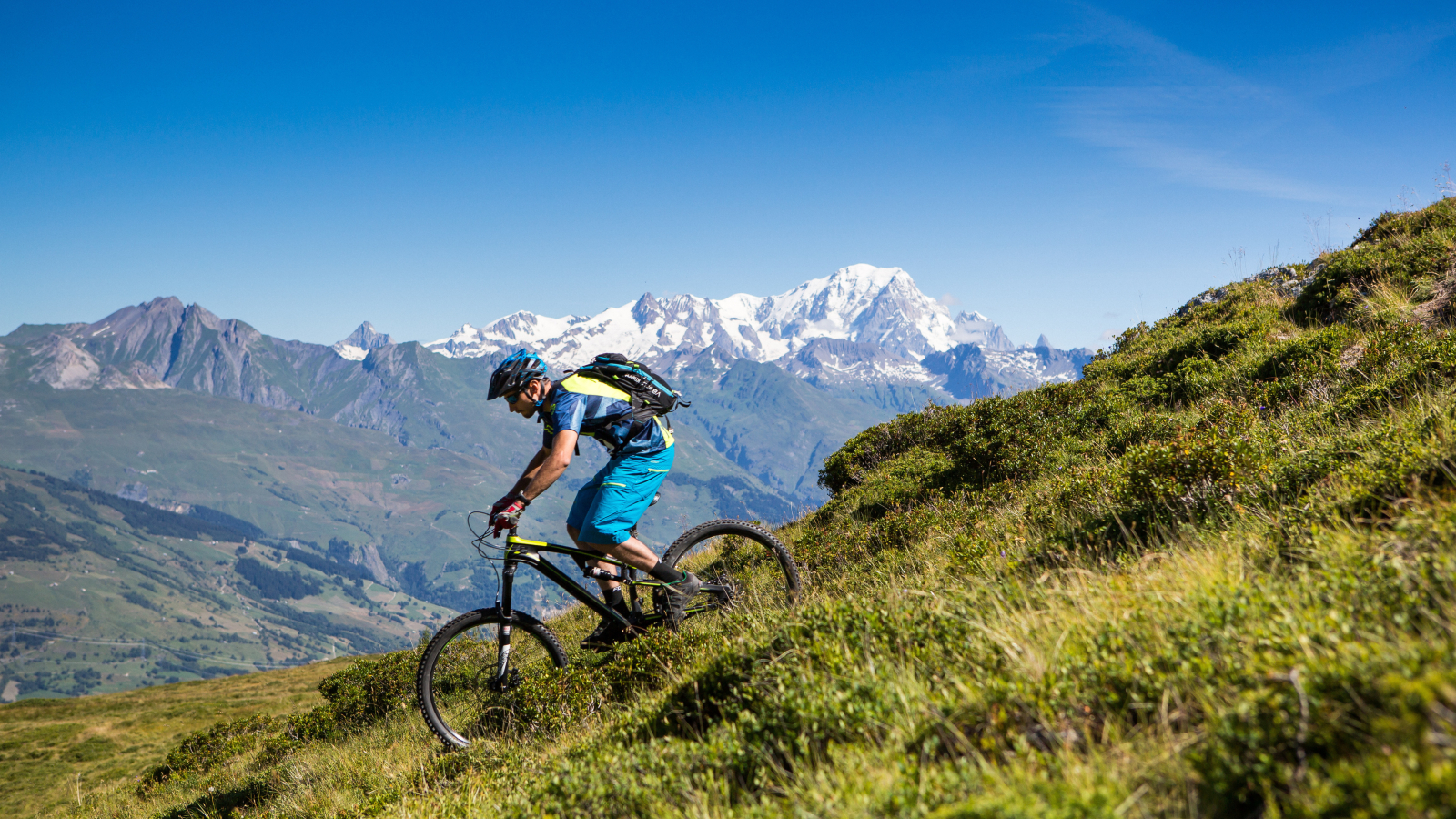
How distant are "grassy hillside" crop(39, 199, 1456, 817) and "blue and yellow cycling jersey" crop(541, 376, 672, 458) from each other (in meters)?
2.03

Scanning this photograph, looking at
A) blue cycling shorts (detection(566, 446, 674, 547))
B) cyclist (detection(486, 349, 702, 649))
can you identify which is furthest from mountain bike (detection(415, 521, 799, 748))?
blue cycling shorts (detection(566, 446, 674, 547))

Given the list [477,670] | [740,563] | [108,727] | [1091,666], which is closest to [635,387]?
[740,563]

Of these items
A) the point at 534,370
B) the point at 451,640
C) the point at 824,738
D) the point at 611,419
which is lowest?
the point at 451,640

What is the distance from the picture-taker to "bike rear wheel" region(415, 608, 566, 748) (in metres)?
7.02

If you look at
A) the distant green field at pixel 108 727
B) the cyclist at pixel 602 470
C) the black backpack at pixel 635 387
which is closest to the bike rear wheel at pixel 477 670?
the cyclist at pixel 602 470

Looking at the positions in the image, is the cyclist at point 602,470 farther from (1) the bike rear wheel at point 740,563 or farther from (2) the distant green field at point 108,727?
(2) the distant green field at point 108,727

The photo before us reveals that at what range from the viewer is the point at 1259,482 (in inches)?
209

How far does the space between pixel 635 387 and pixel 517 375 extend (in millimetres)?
1211

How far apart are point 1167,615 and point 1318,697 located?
914 mm

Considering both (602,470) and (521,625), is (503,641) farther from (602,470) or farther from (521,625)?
(602,470)

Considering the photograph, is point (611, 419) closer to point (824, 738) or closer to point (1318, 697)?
point (824, 738)

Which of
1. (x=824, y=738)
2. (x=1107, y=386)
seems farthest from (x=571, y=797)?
(x=1107, y=386)

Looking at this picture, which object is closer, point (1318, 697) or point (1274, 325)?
point (1318, 697)

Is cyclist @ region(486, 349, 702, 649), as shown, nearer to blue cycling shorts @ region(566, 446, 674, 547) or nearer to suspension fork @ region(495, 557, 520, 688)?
blue cycling shorts @ region(566, 446, 674, 547)
